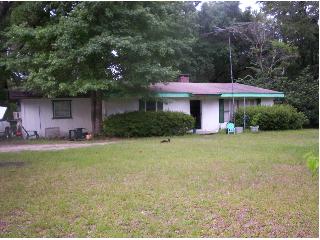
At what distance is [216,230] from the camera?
5270 mm

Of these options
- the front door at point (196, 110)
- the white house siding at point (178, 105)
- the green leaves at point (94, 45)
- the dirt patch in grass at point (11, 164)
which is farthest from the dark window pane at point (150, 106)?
the dirt patch in grass at point (11, 164)

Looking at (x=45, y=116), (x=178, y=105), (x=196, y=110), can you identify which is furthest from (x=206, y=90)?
(x=45, y=116)

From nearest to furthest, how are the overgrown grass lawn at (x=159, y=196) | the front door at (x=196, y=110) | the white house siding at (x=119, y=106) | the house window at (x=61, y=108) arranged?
the overgrown grass lawn at (x=159, y=196)
the white house siding at (x=119, y=106)
the house window at (x=61, y=108)
the front door at (x=196, y=110)

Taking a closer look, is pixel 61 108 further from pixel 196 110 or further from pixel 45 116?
pixel 196 110

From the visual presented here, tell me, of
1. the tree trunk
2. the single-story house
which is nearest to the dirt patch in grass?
the tree trunk

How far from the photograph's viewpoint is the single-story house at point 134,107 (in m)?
21.0

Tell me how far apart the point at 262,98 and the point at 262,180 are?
18.2 metres

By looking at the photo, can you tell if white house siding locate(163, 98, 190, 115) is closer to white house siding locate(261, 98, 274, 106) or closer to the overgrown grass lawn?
white house siding locate(261, 98, 274, 106)

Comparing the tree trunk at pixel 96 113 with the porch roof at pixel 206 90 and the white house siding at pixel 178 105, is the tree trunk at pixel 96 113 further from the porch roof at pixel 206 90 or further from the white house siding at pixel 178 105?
the white house siding at pixel 178 105

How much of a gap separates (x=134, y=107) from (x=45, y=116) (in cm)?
481

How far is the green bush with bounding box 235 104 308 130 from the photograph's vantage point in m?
22.5

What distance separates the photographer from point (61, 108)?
21641mm

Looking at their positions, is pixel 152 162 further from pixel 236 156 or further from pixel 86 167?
pixel 236 156

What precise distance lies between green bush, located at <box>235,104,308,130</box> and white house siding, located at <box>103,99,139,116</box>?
629cm
